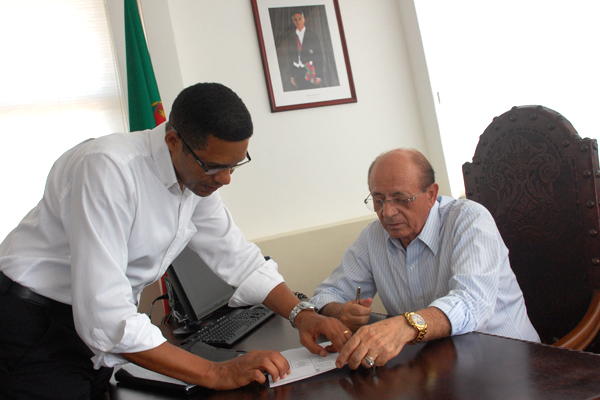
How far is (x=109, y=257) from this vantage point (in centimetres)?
102

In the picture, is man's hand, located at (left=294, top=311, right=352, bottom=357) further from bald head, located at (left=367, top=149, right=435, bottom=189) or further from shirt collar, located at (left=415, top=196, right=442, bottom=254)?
bald head, located at (left=367, top=149, right=435, bottom=189)

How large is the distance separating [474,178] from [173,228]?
123 cm

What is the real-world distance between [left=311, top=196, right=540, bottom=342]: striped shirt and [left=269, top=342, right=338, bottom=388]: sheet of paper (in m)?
0.34

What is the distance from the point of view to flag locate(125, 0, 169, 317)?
263 centimetres

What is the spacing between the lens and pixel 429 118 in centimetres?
330

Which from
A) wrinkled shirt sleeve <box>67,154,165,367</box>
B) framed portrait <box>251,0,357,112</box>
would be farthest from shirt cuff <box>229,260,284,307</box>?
framed portrait <box>251,0,357,112</box>

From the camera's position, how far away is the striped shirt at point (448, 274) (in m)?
1.36

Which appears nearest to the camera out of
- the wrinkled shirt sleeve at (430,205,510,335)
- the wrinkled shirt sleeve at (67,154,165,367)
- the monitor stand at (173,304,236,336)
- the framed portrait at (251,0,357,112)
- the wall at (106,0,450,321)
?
the wrinkled shirt sleeve at (67,154,165,367)

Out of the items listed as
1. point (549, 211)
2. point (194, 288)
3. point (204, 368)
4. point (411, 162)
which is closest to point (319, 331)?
point (204, 368)

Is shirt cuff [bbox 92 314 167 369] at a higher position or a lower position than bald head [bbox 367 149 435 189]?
lower

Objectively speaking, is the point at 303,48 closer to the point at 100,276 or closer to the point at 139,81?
the point at 139,81

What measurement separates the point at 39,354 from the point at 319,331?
2.28 feet

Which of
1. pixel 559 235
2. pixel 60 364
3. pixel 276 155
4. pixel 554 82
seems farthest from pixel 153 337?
pixel 554 82

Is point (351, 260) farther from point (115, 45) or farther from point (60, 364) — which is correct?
point (115, 45)
